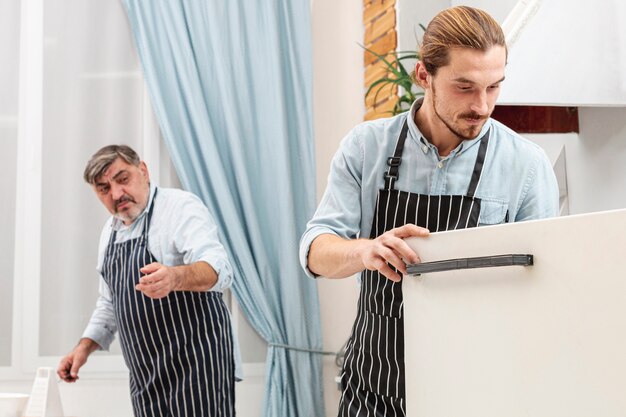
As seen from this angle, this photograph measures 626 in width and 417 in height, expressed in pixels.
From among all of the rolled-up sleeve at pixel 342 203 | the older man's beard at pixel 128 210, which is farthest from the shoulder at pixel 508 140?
the older man's beard at pixel 128 210

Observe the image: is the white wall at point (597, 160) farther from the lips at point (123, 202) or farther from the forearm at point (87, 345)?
the forearm at point (87, 345)

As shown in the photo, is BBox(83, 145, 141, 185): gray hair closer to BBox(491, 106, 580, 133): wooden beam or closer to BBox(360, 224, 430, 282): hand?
BBox(491, 106, 580, 133): wooden beam

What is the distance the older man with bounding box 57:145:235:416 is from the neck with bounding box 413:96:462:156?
1.10 metres

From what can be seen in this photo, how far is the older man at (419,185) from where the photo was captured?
1.39 metres

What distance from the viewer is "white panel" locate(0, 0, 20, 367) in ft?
12.0

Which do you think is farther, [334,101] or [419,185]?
[334,101]

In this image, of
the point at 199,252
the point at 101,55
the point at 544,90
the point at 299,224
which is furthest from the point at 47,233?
the point at 544,90

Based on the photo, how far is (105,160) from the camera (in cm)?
282

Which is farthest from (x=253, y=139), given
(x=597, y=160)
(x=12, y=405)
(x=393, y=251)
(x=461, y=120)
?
(x=393, y=251)

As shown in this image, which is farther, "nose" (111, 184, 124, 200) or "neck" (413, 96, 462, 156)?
"nose" (111, 184, 124, 200)

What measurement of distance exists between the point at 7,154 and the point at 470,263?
3.25 metres

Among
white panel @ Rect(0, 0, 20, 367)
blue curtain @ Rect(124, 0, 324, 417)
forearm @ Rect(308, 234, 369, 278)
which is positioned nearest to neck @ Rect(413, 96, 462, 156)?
forearm @ Rect(308, 234, 369, 278)

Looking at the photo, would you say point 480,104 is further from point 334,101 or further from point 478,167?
point 334,101

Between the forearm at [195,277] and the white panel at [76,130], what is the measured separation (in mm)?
1410
